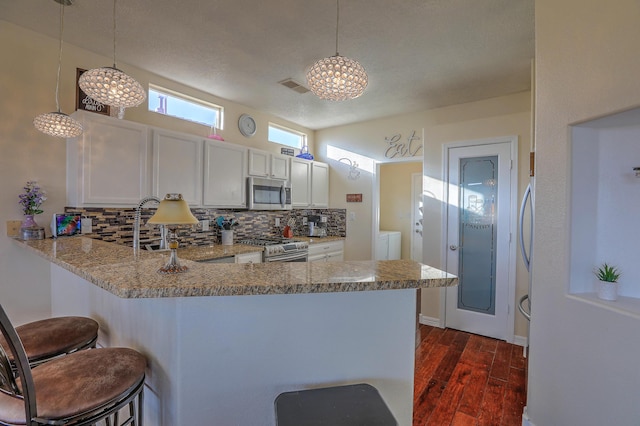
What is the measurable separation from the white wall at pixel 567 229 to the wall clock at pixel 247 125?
3.20 meters

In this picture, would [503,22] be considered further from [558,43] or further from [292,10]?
[292,10]

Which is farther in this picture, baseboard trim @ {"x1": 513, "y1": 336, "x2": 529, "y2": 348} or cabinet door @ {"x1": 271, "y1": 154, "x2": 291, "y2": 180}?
cabinet door @ {"x1": 271, "y1": 154, "x2": 291, "y2": 180}

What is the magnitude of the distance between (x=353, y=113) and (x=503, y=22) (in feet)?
7.23

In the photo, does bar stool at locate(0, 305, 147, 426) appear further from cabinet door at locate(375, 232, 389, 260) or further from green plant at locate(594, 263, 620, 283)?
cabinet door at locate(375, 232, 389, 260)

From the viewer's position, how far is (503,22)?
2178 millimetres

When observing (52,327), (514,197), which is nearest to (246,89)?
(52,327)

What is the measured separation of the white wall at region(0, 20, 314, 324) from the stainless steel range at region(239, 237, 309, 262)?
6.22 feet

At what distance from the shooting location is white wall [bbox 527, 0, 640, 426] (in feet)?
4.42

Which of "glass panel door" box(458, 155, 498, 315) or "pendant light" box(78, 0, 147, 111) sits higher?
"pendant light" box(78, 0, 147, 111)

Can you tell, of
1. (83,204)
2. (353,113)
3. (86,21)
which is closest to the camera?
(86,21)

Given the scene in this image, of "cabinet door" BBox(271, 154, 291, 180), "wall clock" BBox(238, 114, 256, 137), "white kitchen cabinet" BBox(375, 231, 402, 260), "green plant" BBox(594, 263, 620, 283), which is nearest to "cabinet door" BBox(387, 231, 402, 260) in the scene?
"white kitchen cabinet" BBox(375, 231, 402, 260)

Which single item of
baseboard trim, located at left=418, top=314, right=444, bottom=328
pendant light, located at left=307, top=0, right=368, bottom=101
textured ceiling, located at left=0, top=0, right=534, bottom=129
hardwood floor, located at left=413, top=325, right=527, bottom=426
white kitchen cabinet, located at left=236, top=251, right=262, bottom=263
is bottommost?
hardwood floor, located at left=413, top=325, right=527, bottom=426

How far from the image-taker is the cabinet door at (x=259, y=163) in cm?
373

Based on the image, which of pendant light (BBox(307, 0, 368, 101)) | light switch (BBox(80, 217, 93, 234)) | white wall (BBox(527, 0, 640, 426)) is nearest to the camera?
white wall (BBox(527, 0, 640, 426))
